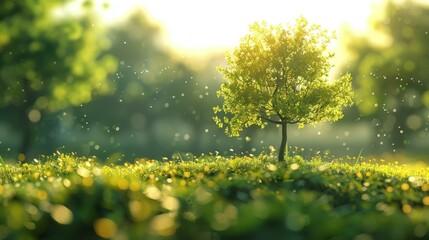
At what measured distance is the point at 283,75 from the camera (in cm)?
1933

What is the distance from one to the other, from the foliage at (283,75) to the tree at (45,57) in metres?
6.32

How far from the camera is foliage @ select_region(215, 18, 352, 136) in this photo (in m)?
18.8

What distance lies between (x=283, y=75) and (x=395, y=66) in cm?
2005

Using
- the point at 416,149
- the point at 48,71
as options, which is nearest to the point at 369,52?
the point at 416,149

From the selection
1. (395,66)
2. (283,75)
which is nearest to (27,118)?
(283,75)

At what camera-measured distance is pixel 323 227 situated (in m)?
4.22

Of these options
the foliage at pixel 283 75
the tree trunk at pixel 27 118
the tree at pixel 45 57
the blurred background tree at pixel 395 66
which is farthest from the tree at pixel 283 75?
the blurred background tree at pixel 395 66

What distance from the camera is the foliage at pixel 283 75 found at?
18.8 m

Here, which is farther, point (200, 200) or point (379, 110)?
point (379, 110)

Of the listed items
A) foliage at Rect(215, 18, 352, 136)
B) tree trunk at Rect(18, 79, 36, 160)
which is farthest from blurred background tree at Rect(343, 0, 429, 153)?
tree trunk at Rect(18, 79, 36, 160)

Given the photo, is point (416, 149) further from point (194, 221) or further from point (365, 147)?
point (194, 221)

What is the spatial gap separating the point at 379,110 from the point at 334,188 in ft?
101

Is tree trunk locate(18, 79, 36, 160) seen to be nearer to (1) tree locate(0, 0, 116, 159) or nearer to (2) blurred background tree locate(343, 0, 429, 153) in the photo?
(1) tree locate(0, 0, 116, 159)

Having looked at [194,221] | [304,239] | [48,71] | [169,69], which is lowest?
[304,239]
